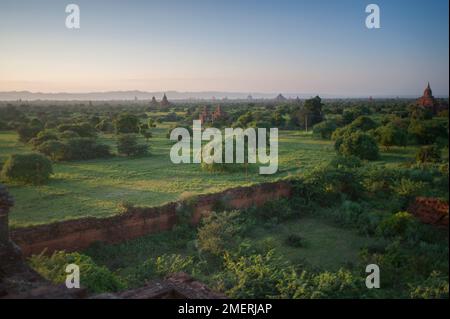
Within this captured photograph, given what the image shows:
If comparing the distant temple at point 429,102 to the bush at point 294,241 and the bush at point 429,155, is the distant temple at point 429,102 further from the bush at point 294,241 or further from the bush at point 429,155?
the bush at point 294,241

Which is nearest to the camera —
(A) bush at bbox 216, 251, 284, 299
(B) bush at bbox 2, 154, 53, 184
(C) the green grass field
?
(A) bush at bbox 216, 251, 284, 299

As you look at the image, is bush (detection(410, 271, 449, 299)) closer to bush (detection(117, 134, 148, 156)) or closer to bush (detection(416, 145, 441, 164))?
bush (detection(416, 145, 441, 164))

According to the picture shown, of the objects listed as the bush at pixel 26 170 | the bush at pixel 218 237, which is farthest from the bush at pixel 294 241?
the bush at pixel 26 170

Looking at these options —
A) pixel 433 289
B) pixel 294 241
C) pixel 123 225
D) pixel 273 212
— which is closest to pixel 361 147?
pixel 273 212

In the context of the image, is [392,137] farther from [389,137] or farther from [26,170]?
[26,170]

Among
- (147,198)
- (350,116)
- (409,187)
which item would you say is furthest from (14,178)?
(350,116)

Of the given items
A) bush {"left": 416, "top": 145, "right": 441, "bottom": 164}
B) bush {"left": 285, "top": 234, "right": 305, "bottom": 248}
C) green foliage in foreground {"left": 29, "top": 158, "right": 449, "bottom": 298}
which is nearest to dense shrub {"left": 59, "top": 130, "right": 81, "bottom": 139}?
green foliage in foreground {"left": 29, "top": 158, "right": 449, "bottom": 298}
